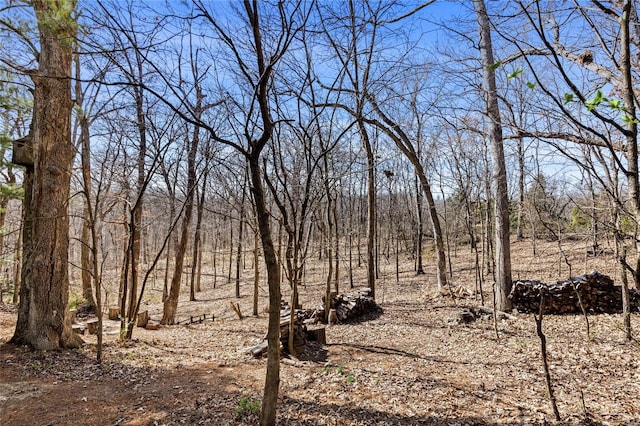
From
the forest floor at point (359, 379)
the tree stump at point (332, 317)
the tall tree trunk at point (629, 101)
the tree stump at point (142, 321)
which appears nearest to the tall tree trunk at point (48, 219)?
the forest floor at point (359, 379)

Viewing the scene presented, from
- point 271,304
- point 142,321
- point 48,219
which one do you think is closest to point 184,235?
point 142,321

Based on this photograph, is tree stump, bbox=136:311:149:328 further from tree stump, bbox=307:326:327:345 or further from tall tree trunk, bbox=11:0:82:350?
tree stump, bbox=307:326:327:345

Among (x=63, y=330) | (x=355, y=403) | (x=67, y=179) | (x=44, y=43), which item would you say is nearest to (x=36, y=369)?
(x=63, y=330)

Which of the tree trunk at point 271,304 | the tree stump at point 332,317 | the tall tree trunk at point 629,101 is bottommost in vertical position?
the tree stump at point 332,317

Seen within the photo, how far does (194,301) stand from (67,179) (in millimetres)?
11644

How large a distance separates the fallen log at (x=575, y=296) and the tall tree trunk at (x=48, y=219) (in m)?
8.76

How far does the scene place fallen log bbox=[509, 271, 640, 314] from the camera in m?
7.11

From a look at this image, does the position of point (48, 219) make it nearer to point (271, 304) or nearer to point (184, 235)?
point (271, 304)

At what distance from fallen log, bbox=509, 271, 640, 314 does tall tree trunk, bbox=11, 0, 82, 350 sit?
8.76 metres

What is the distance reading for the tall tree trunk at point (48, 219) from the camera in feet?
16.8

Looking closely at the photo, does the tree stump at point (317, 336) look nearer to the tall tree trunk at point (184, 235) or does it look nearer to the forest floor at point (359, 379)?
the forest floor at point (359, 379)

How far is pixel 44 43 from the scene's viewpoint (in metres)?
5.01

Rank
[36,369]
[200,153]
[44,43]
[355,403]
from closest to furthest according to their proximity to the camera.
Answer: [355,403]
[36,369]
[44,43]
[200,153]

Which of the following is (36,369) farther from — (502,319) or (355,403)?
(502,319)
